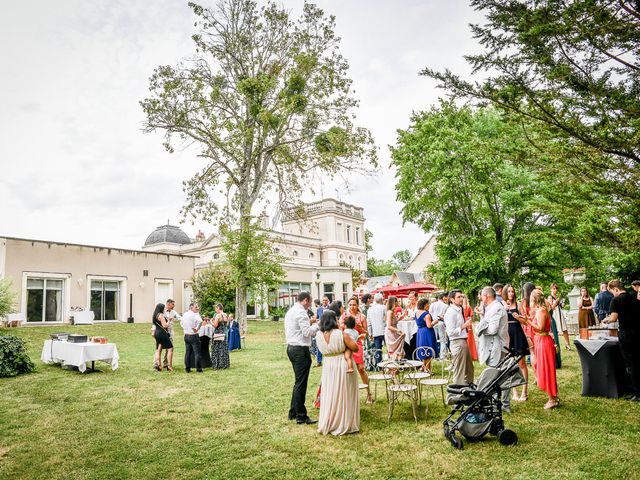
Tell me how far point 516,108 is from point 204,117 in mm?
19702

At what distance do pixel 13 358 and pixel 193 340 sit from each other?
4.60 metres

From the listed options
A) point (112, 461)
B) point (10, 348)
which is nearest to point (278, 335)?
point (10, 348)

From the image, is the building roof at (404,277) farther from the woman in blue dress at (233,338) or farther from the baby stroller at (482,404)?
the baby stroller at (482,404)

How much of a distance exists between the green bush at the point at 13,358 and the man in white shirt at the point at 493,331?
37.6 feet

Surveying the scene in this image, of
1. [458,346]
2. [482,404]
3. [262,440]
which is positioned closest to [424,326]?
[458,346]

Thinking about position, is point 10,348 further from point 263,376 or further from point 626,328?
point 626,328

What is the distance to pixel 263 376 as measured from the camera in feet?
35.3

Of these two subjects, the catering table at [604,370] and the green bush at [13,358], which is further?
the green bush at [13,358]

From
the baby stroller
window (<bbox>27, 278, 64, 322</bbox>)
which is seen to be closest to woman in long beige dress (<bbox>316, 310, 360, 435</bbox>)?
the baby stroller

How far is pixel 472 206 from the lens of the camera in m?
22.7

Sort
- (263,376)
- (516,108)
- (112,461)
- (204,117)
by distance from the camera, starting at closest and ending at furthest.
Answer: (112,461) < (516,108) < (263,376) < (204,117)

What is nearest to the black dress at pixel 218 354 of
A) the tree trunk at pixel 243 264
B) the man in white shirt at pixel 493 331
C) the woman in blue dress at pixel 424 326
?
the woman in blue dress at pixel 424 326

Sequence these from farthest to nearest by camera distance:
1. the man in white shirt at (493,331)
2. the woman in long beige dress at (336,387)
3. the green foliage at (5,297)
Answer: the green foliage at (5,297)
the man in white shirt at (493,331)
the woman in long beige dress at (336,387)

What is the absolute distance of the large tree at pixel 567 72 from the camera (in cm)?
579
